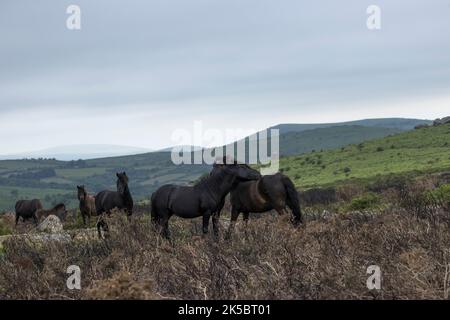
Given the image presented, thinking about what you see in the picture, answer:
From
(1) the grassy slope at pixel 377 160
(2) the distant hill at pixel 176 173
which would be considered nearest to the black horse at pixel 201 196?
(2) the distant hill at pixel 176 173

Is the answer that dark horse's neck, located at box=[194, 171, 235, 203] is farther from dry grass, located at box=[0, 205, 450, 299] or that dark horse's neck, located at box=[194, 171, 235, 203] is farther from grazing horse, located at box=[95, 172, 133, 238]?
grazing horse, located at box=[95, 172, 133, 238]

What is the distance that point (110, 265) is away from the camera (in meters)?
8.82

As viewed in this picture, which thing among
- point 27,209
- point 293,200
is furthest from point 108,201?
point 27,209

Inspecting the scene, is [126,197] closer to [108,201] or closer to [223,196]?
[108,201]

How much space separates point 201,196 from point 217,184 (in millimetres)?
478

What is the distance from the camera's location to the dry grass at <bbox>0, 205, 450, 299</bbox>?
6488mm

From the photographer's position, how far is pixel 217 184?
44.8 ft

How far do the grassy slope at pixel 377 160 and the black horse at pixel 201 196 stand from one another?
35.2m

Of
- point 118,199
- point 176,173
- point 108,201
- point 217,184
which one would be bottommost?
point 176,173

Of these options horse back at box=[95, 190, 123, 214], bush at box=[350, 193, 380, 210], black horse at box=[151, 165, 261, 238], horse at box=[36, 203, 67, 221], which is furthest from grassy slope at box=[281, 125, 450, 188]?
black horse at box=[151, 165, 261, 238]

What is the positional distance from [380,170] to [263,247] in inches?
1878

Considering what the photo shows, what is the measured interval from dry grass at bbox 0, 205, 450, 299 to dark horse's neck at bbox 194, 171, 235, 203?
8.22 ft
